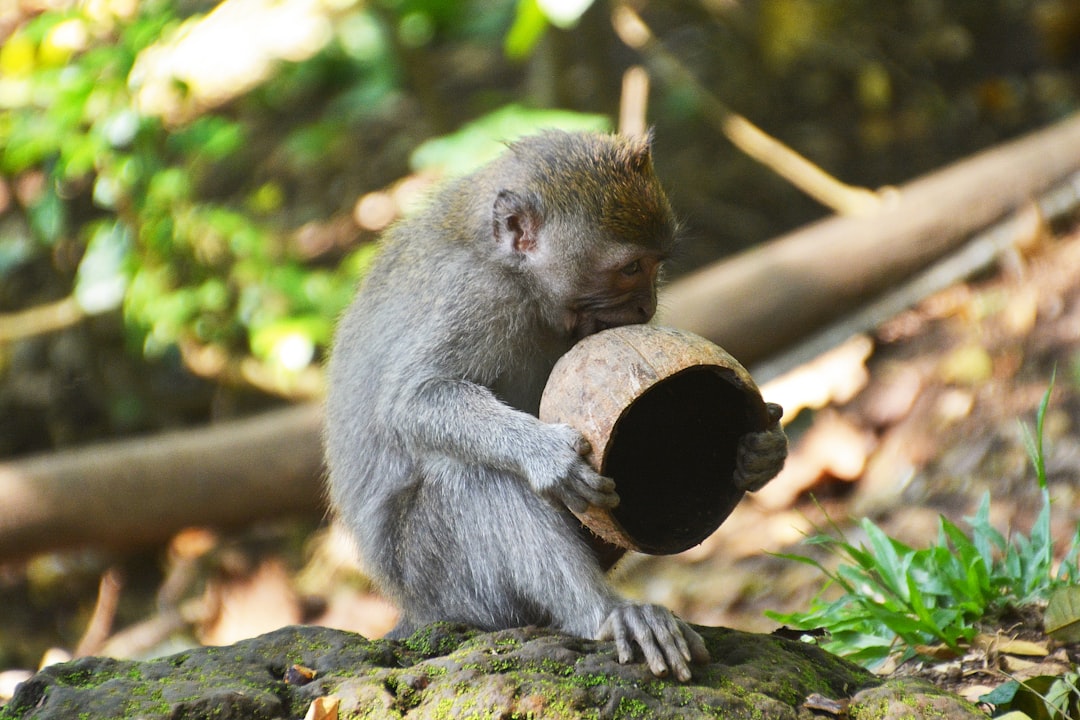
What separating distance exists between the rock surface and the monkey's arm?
1.80 feet

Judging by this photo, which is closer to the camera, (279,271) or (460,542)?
(460,542)

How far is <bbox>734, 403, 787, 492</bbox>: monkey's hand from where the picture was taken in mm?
4320

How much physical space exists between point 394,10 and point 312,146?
1.50 m

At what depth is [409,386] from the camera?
4.70 meters

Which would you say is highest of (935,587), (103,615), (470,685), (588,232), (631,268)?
(588,232)

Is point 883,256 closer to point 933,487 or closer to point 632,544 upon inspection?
point 933,487

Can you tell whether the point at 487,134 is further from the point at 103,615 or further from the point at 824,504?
the point at 103,615

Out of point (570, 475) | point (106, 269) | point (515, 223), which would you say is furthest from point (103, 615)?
point (570, 475)

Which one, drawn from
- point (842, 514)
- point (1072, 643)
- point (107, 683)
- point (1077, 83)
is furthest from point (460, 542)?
point (1077, 83)

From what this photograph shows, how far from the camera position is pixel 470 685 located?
11.9 ft

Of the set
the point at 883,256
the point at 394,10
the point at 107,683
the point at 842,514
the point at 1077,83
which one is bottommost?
the point at 842,514

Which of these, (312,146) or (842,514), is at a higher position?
(312,146)

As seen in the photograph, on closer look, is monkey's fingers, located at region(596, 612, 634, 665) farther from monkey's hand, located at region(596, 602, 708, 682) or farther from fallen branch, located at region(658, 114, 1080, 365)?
fallen branch, located at region(658, 114, 1080, 365)

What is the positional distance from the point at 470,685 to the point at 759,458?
1412mm
